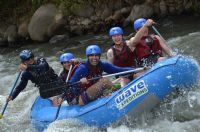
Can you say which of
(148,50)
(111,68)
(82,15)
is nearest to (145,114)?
(111,68)

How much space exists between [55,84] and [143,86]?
5.23ft

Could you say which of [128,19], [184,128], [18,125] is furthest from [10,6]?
[184,128]

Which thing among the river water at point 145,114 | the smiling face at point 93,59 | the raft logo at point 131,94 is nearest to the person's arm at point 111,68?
the smiling face at point 93,59

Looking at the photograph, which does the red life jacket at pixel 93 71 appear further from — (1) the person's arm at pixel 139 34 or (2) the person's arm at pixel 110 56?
(1) the person's arm at pixel 139 34

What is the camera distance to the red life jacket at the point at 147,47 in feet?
25.4

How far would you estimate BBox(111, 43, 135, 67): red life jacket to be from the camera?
25.3 ft

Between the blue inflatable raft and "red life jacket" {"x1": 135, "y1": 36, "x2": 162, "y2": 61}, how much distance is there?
1.06 m

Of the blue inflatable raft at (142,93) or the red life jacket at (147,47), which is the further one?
the red life jacket at (147,47)

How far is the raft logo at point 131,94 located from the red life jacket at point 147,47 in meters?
1.21

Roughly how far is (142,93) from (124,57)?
127cm

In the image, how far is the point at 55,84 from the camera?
24.2ft

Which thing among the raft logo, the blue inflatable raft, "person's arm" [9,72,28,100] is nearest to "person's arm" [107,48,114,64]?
the blue inflatable raft

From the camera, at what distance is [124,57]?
7.76m

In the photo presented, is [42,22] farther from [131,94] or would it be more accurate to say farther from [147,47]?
[131,94]
